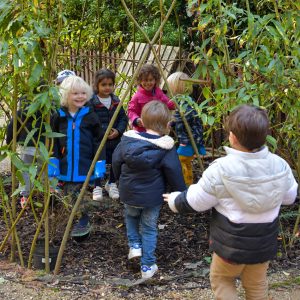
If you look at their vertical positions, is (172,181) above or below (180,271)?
above

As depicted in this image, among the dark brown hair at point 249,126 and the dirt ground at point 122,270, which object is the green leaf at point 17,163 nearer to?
the dirt ground at point 122,270

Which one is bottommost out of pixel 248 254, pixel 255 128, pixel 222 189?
pixel 248 254

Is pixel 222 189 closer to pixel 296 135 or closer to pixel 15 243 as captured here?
pixel 296 135

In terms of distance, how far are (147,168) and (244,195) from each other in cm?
116

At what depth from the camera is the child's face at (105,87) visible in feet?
19.5

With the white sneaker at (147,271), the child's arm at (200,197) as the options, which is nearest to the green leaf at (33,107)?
the child's arm at (200,197)

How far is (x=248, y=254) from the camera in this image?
3.03m

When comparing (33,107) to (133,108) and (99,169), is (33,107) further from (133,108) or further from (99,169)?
(133,108)

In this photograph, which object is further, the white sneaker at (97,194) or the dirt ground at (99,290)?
the white sneaker at (97,194)

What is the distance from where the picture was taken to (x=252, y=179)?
9.59ft

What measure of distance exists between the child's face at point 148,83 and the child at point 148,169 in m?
1.97

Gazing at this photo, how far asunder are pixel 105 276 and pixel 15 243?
81 cm

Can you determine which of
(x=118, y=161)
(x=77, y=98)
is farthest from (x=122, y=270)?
(x=77, y=98)

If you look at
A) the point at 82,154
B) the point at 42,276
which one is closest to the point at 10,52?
the point at 82,154
